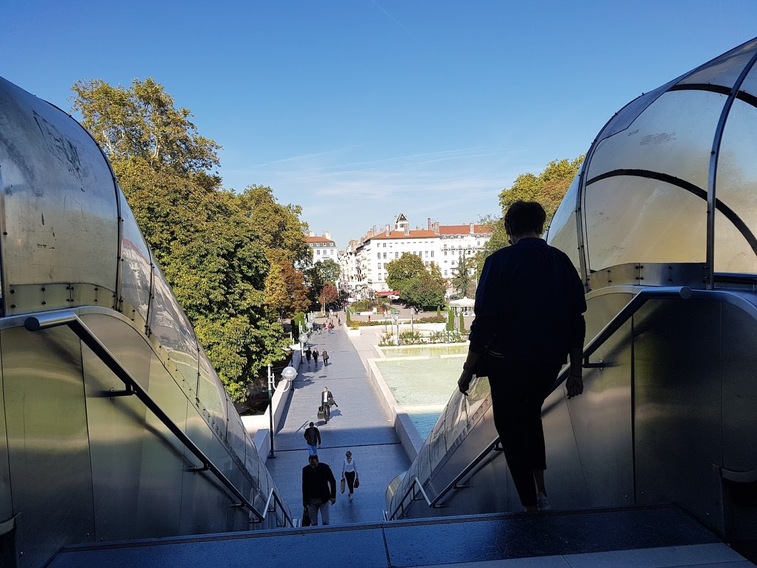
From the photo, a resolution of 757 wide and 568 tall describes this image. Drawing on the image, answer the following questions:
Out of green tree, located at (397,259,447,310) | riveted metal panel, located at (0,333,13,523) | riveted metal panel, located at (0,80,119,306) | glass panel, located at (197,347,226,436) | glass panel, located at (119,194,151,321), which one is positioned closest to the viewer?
riveted metal panel, located at (0,333,13,523)

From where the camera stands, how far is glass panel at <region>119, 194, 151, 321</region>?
3637 millimetres

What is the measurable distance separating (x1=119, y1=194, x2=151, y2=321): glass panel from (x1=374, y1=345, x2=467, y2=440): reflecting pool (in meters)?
12.2

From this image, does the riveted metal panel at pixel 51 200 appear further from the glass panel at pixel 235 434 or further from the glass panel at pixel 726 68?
the glass panel at pixel 726 68

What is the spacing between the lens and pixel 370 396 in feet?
74.0

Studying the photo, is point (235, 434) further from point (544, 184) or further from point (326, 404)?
point (544, 184)

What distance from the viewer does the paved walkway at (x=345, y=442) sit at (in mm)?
12117

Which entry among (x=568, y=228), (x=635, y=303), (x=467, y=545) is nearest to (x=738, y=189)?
(x=635, y=303)

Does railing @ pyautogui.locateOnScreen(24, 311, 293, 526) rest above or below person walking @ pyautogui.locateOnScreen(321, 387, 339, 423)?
above

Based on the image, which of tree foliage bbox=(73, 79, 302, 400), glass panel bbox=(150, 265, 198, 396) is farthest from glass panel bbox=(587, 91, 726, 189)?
tree foliage bbox=(73, 79, 302, 400)

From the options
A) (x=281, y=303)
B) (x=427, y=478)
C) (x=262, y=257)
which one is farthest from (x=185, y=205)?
(x=427, y=478)

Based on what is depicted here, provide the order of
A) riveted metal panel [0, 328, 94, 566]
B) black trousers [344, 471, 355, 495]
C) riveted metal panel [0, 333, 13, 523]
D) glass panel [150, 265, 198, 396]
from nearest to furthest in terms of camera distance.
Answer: riveted metal panel [0, 333, 13, 523], riveted metal panel [0, 328, 94, 566], glass panel [150, 265, 198, 396], black trousers [344, 471, 355, 495]

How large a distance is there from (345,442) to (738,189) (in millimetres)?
15119

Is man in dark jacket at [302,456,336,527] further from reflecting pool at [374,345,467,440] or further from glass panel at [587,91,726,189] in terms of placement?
reflecting pool at [374,345,467,440]

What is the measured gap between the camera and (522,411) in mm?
3053
